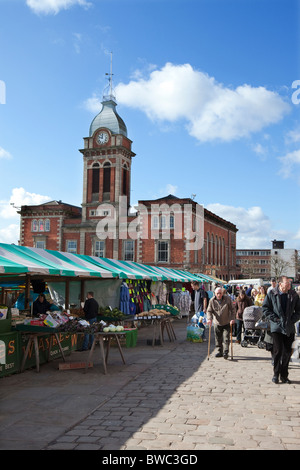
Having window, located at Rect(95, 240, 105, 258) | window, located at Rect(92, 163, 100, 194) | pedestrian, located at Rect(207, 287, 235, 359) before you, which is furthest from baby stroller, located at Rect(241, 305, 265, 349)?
window, located at Rect(92, 163, 100, 194)

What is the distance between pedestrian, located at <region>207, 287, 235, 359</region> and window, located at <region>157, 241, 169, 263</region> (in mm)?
35540

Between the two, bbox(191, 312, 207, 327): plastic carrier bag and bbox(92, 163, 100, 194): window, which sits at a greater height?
bbox(92, 163, 100, 194): window

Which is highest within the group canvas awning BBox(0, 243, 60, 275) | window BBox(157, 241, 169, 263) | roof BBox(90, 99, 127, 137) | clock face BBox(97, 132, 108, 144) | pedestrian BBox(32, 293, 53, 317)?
roof BBox(90, 99, 127, 137)

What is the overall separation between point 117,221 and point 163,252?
7.26m

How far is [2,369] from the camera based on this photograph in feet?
28.8

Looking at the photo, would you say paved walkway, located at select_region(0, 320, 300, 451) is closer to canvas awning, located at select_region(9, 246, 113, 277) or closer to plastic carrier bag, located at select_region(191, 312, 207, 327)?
canvas awning, located at select_region(9, 246, 113, 277)

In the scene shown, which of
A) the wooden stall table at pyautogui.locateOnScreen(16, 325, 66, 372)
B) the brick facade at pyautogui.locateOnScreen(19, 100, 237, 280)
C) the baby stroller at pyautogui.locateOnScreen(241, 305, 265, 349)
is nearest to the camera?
the wooden stall table at pyautogui.locateOnScreen(16, 325, 66, 372)

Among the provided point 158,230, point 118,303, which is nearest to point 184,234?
point 158,230

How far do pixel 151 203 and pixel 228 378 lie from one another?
39.3 meters

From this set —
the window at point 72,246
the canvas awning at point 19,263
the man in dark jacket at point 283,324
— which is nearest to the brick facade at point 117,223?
the window at point 72,246

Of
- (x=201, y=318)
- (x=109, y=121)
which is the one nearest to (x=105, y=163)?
(x=109, y=121)

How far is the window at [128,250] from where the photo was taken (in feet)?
161

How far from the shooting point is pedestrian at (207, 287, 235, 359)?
35.7 ft

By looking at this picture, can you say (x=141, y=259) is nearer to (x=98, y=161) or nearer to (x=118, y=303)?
(x=98, y=161)
